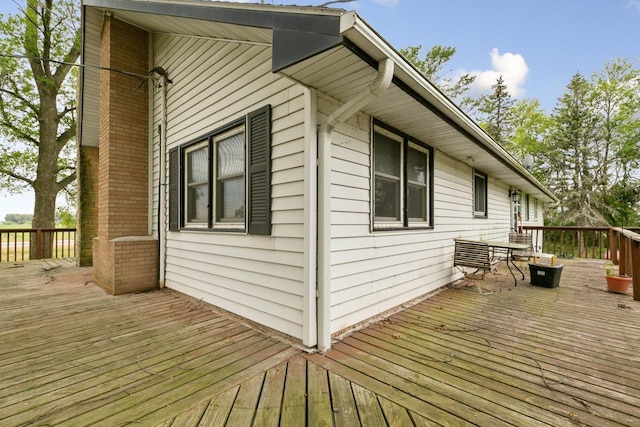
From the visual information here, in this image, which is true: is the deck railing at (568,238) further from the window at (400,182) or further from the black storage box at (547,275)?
the window at (400,182)

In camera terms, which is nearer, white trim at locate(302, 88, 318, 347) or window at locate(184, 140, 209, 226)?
white trim at locate(302, 88, 318, 347)

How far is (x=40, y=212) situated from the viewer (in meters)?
9.72

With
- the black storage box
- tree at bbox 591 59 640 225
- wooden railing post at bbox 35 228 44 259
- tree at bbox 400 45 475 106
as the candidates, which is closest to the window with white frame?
the black storage box

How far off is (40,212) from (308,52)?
12.6 meters

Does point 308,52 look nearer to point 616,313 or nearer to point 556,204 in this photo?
point 616,313

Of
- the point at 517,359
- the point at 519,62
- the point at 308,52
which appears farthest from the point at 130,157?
the point at 519,62

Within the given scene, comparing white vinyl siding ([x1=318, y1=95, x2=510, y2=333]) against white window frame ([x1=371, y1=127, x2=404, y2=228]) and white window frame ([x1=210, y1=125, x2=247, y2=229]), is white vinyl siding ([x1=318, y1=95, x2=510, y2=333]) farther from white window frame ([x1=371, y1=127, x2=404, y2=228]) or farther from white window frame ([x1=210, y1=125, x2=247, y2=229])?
white window frame ([x1=210, y1=125, x2=247, y2=229])

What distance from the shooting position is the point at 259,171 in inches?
115

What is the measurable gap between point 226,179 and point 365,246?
1.95 meters

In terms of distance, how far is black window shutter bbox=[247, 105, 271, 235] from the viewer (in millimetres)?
2809

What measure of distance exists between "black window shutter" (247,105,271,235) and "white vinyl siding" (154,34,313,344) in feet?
0.24

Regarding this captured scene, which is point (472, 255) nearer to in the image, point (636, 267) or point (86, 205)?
point (636, 267)

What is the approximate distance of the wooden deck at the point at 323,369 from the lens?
1.66m

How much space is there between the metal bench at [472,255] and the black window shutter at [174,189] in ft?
15.2
